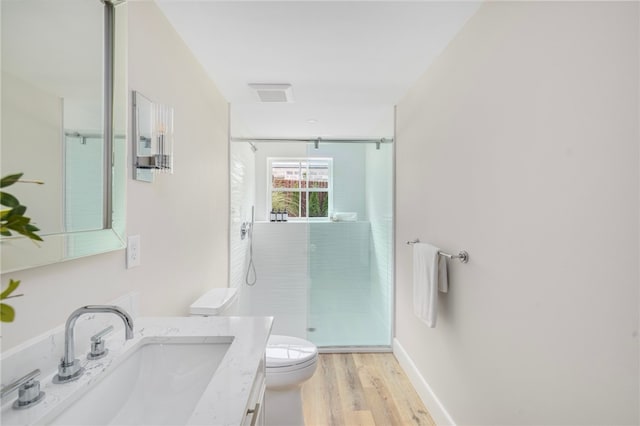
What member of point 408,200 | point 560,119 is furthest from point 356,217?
point 560,119

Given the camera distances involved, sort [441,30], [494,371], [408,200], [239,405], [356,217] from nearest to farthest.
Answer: [239,405], [494,371], [441,30], [408,200], [356,217]

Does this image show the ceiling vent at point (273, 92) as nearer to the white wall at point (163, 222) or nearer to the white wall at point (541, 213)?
the white wall at point (163, 222)

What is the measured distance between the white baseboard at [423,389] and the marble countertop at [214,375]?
Result: 51.4 inches

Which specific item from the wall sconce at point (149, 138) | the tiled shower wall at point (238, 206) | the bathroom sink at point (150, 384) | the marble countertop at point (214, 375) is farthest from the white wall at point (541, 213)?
the tiled shower wall at point (238, 206)

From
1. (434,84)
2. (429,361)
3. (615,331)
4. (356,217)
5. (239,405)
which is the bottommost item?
(429,361)

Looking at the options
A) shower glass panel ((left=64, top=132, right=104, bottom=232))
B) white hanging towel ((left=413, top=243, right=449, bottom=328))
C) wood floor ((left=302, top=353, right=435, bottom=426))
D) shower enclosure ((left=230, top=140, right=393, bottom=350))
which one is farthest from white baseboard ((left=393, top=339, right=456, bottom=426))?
shower glass panel ((left=64, top=132, right=104, bottom=232))

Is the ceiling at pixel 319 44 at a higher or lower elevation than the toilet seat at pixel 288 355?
higher

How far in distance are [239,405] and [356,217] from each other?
2478 millimetres

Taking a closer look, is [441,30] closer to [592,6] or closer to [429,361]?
[592,6]

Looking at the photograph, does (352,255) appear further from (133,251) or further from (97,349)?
(97,349)

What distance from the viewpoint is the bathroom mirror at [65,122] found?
2.57ft

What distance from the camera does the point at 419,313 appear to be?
2029 millimetres

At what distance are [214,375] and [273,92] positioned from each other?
6.76ft

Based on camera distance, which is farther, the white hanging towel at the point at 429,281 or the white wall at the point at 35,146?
the white hanging towel at the point at 429,281
